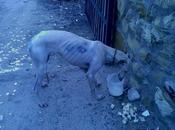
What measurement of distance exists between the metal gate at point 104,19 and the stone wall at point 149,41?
0.23m

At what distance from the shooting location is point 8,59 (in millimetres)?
4379

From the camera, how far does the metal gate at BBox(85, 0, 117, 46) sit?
3.96 metres

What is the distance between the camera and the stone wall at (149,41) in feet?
8.96

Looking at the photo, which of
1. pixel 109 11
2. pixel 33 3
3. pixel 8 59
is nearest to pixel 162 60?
pixel 109 11

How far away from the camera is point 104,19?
411 cm

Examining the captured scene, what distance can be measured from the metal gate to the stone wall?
0.23 m

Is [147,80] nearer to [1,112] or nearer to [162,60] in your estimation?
[162,60]

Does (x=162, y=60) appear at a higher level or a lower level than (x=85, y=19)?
higher

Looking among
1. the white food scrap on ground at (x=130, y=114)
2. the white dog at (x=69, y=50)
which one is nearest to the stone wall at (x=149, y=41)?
the white food scrap on ground at (x=130, y=114)

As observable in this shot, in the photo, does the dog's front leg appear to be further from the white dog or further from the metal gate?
the metal gate

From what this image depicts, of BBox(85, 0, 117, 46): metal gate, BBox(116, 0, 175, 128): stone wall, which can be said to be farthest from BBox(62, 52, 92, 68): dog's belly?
BBox(85, 0, 117, 46): metal gate

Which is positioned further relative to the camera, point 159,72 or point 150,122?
point 150,122

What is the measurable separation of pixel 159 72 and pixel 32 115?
146 cm

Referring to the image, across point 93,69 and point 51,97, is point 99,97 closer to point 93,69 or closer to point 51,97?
point 93,69
